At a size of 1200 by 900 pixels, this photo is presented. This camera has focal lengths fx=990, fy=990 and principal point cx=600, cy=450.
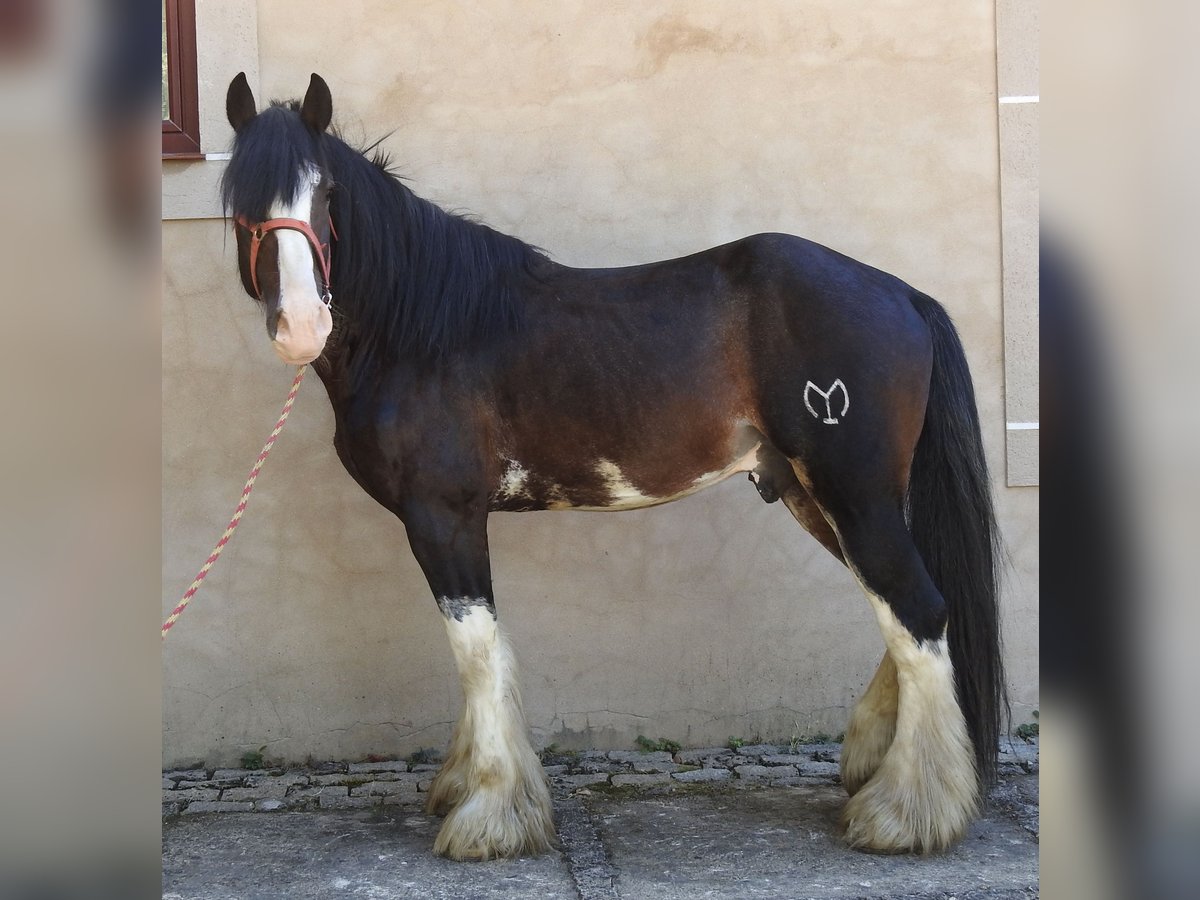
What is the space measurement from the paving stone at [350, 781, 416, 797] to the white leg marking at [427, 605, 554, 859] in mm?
655

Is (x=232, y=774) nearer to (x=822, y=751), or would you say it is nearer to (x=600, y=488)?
(x=600, y=488)

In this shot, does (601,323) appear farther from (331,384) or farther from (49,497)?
(49,497)

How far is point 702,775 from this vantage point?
12.0 ft

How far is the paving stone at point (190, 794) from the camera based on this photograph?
140 inches

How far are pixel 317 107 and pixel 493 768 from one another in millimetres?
1986

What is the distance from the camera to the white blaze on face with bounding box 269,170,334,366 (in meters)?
2.54

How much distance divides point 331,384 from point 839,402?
5.06 ft

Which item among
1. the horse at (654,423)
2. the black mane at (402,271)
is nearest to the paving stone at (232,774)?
the horse at (654,423)

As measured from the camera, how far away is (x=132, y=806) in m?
0.81

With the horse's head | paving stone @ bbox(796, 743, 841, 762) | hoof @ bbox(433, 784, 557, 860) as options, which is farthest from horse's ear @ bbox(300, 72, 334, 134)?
paving stone @ bbox(796, 743, 841, 762)

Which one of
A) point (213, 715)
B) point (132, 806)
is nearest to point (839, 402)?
point (132, 806)

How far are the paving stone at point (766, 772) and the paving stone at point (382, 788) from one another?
47.9 inches

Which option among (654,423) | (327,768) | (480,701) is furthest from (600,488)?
(327,768)

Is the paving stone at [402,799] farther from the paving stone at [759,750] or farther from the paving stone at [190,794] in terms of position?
the paving stone at [759,750]
